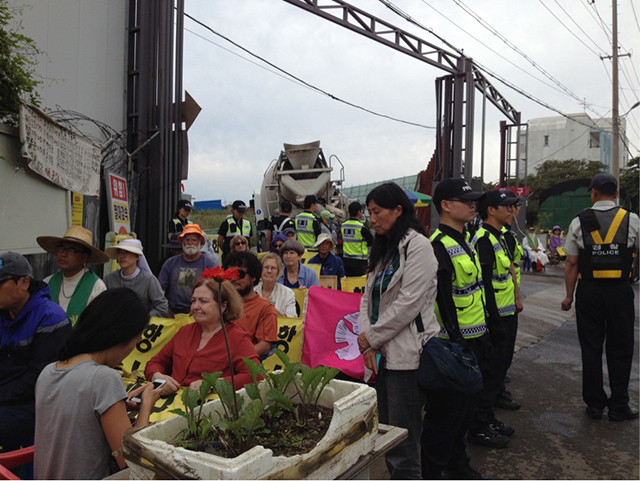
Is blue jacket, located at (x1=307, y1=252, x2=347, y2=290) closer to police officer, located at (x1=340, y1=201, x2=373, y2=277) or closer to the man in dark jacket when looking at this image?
police officer, located at (x1=340, y1=201, x2=373, y2=277)

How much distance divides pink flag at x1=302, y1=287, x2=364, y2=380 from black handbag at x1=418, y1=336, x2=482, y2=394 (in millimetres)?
1779

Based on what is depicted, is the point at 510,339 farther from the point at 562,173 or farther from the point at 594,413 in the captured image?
the point at 562,173

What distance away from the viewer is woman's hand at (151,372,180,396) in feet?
10.6

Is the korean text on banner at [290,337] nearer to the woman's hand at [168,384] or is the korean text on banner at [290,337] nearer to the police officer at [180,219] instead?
the woman's hand at [168,384]

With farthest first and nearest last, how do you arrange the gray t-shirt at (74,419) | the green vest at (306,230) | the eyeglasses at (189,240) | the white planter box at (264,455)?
the green vest at (306,230)
the eyeglasses at (189,240)
the gray t-shirt at (74,419)
the white planter box at (264,455)

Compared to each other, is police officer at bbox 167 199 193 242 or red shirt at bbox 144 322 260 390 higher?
police officer at bbox 167 199 193 242

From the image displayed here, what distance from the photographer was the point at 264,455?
4.94 ft

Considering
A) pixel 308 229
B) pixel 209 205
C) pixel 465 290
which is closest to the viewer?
pixel 465 290

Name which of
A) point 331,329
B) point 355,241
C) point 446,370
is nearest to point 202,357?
point 446,370

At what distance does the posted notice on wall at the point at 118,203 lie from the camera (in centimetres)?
756

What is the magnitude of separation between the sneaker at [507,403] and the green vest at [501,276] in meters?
1.10

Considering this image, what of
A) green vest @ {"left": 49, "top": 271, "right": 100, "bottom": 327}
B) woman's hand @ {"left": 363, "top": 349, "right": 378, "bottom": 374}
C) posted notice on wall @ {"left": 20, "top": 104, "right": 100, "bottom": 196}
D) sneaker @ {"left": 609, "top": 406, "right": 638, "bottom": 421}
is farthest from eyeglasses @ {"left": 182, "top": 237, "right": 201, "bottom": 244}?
sneaker @ {"left": 609, "top": 406, "right": 638, "bottom": 421}

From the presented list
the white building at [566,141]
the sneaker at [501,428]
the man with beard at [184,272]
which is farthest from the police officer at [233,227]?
the white building at [566,141]

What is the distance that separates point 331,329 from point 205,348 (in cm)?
182
